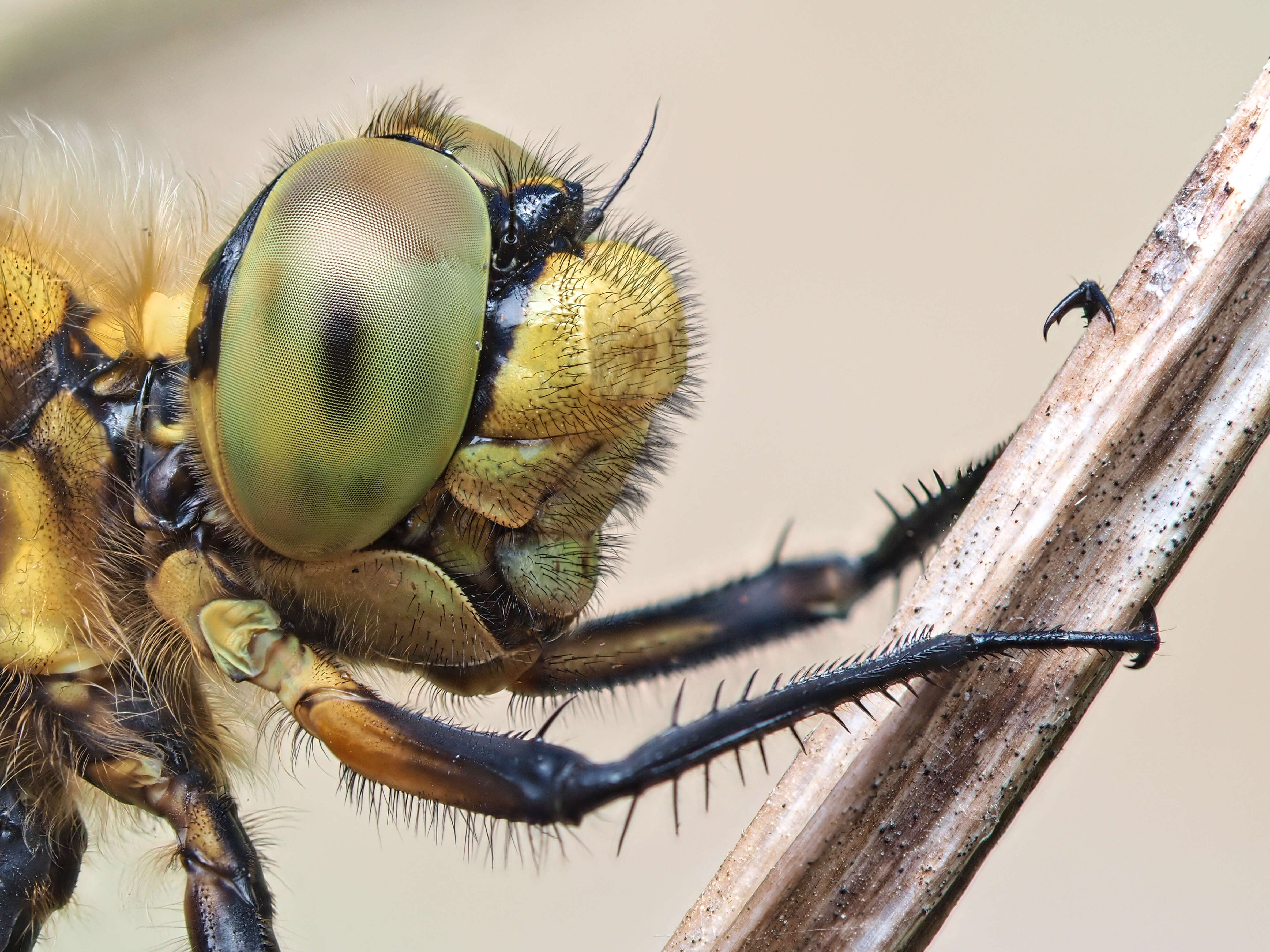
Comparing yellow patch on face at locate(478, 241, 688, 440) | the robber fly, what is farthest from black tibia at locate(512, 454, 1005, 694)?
yellow patch on face at locate(478, 241, 688, 440)

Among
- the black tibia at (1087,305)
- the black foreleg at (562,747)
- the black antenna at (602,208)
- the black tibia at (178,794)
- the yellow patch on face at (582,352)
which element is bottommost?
the black tibia at (178,794)

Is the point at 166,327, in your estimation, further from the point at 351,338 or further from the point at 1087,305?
the point at 1087,305

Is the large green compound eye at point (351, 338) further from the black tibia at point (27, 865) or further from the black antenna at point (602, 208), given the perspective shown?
the black tibia at point (27, 865)

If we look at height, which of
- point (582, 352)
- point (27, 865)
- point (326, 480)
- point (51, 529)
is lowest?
point (27, 865)

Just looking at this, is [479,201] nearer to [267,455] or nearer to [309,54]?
[267,455]

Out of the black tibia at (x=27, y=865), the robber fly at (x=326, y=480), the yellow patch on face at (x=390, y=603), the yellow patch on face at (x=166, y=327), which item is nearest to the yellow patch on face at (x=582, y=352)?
the robber fly at (x=326, y=480)

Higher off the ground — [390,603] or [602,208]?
[602,208]

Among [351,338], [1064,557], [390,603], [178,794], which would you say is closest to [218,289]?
[351,338]
